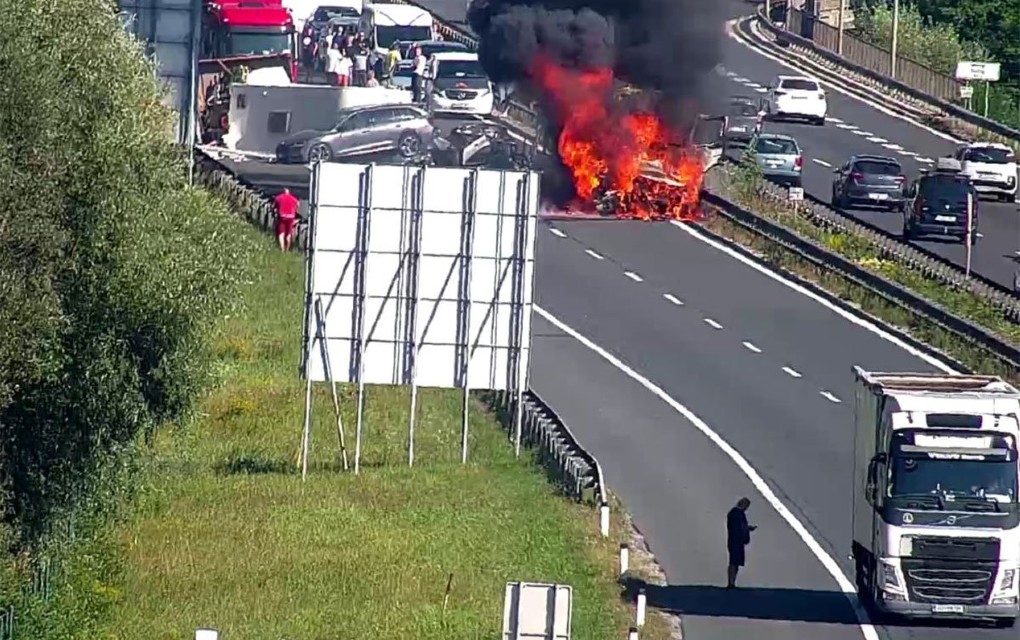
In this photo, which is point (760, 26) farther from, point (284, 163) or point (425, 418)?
point (425, 418)

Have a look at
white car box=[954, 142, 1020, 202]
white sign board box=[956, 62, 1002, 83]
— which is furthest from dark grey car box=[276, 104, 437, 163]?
white sign board box=[956, 62, 1002, 83]

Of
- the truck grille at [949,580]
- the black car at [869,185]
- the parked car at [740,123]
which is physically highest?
the parked car at [740,123]

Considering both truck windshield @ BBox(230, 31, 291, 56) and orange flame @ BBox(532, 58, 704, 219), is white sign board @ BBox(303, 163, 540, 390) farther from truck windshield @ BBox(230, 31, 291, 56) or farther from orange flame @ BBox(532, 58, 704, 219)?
truck windshield @ BBox(230, 31, 291, 56)

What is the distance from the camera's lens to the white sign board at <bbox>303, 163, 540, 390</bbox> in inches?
1231

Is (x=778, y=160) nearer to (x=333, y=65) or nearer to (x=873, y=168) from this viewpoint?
(x=873, y=168)

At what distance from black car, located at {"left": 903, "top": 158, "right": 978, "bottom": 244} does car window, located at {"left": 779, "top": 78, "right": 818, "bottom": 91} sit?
16.3 meters

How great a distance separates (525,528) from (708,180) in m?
24.1

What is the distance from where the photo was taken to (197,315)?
2680 cm

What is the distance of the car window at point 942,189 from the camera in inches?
1940

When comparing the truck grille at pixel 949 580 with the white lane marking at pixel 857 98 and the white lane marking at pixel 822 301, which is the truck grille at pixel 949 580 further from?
the white lane marking at pixel 857 98

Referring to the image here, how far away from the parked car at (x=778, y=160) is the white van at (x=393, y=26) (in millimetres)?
16843

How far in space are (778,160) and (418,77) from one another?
36.0 ft

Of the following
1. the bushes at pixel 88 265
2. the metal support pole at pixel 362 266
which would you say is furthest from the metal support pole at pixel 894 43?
the bushes at pixel 88 265

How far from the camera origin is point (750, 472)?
31594mm
